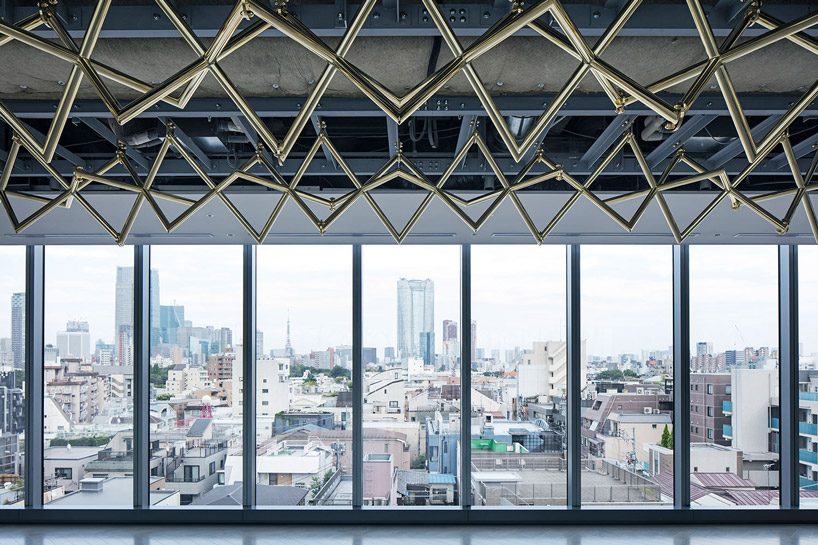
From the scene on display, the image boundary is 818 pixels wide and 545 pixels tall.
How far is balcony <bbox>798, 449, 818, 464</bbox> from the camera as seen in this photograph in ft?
20.9

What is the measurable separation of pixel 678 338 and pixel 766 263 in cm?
134

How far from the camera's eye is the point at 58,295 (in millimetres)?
6602

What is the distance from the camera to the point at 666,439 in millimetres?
6484

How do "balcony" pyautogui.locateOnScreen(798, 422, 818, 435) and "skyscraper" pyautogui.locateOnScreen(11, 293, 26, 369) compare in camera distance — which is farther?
"skyscraper" pyautogui.locateOnScreen(11, 293, 26, 369)

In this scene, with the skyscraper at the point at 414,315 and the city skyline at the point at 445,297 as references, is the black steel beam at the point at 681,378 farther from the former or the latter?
the skyscraper at the point at 414,315

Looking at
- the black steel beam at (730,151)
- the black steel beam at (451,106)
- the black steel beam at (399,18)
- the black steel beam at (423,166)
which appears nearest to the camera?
the black steel beam at (399,18)

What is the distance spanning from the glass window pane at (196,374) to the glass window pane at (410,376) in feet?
4.76

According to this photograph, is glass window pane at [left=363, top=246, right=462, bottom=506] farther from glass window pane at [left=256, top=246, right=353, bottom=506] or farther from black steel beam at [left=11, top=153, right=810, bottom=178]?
black steel beam at [left=11, top=153, right=810, bottom=178]

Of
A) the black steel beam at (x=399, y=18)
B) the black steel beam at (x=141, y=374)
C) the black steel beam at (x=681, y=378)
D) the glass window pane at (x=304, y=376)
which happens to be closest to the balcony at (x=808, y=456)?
the black steel beam at (x=681, y=378)

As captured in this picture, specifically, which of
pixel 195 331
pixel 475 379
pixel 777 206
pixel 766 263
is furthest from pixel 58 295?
pixel 766 263

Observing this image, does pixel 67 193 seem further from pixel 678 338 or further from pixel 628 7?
pixel 678 338

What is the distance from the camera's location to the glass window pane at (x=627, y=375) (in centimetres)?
645

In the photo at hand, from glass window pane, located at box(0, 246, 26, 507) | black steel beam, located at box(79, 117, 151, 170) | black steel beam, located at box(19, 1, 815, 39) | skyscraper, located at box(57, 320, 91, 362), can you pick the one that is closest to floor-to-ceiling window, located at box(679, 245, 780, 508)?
black steel beam, located at box(19, 1, 815, 39)

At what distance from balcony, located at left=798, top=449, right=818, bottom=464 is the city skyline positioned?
1078 mm
